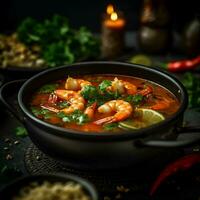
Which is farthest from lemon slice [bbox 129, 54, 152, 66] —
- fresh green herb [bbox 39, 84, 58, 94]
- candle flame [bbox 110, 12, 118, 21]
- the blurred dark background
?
fresh green herb [bbox 39, 84, 58, 94]

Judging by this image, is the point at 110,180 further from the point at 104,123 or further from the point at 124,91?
the point at 124,91

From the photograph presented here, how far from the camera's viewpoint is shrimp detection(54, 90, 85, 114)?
335 centimetres

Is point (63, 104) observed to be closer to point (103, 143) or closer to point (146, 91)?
point (146, 91)

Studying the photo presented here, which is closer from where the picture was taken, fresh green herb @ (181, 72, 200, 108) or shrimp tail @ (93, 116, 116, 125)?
shrimp tail @ (93, 116, 116, 125)

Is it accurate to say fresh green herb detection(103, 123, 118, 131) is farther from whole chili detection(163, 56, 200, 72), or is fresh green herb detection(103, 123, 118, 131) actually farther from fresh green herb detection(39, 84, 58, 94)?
whole chili detection(163, 56, 200, 72)

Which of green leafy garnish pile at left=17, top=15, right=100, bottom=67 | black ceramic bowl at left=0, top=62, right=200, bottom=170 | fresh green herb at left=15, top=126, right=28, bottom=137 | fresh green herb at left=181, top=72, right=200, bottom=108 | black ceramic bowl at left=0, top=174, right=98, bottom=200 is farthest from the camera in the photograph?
green leafy garnish pile at left=17, top=15, right=100, bottom=67

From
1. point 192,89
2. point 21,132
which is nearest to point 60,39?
Answer: point 192,89

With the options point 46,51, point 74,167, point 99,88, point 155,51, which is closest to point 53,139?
point 74,167

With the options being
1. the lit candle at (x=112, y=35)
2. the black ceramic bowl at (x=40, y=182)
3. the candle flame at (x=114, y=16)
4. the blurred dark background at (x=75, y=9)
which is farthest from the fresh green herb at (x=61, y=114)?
the blurred dark background at (x=75, y=9)

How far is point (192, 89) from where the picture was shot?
4586 mm

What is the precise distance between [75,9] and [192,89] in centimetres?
236

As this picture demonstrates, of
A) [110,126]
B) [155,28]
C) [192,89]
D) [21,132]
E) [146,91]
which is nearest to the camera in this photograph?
[110,126]

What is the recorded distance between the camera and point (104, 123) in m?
3.21

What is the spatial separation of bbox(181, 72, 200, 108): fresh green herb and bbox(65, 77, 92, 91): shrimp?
115cm
